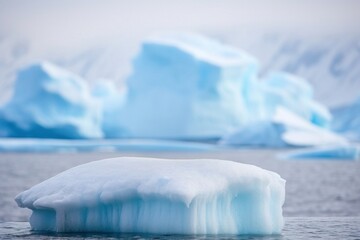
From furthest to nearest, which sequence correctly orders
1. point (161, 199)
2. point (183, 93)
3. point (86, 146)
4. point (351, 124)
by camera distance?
point (351, 124)
point (183, 93)
point (86, 146)
point (161, 199)

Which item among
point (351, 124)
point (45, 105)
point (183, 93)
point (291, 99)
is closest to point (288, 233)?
point (45, 105)

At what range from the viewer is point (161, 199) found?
605 centimetres

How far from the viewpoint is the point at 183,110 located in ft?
115

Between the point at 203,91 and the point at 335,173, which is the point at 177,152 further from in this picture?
the point at 335,173

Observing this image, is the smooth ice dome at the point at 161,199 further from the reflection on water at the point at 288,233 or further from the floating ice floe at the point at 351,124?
the floating ice floe at the point at 351,124

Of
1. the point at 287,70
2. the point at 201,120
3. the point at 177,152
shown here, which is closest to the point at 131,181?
the point at 201,120

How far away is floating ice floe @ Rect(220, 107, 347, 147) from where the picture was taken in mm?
32031

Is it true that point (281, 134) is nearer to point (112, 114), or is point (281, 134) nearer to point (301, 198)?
point (112, 114)

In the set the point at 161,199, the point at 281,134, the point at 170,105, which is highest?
the point at 170,105

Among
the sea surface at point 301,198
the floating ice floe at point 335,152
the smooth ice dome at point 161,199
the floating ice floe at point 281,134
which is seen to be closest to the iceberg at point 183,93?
the floating ice floe at point 281,134

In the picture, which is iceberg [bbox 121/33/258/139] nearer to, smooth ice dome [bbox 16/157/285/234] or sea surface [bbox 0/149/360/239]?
sea surface [bbox 0/149/360/239]

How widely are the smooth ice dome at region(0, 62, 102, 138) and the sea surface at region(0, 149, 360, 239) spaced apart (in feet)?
6.11

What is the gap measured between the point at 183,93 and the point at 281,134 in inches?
207

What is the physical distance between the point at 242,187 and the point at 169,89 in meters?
29.1
